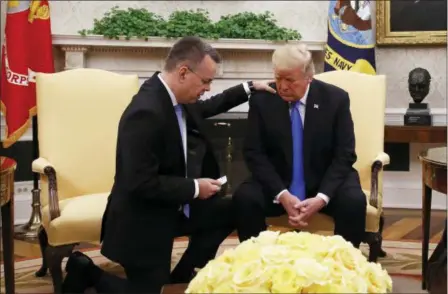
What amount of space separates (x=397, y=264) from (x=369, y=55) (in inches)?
86.9

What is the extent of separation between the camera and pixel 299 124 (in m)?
3.17

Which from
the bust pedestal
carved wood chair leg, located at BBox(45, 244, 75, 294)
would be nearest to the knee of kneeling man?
carved wood chair leg, located at BBox(45, 244, 75, 294)

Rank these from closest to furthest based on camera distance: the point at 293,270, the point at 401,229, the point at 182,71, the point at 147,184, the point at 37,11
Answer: the point at 293,270, the point at 147,184, the point at 182,71, the point at 37,11, the point at 401,229

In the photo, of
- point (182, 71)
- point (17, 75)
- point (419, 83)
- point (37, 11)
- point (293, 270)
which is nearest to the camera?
point (293, 270)

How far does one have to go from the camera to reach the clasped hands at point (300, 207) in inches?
118

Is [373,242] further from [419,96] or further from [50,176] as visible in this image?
[419,96]

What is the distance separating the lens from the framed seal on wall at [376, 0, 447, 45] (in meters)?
5.60

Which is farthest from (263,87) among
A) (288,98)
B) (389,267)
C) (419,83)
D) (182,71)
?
(419,83)

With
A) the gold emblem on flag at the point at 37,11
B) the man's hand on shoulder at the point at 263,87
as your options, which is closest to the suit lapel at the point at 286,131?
the man's hand on shoulder at the point at 263,87

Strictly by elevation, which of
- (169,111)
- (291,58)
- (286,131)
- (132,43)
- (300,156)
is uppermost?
(132,43)

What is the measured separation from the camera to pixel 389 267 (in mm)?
3848

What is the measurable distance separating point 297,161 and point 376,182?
0.46 m

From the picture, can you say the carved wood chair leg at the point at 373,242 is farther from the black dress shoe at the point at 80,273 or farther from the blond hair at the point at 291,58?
the black dress shoe at the point at 80,273

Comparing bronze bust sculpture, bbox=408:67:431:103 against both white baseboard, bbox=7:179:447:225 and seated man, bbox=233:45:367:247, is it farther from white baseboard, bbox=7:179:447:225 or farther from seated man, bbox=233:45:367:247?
seated man, bbox=233:45:367:247
